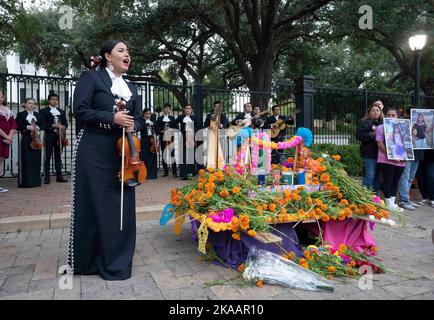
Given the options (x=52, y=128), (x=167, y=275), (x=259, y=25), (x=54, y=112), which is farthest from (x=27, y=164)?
(x=259, y=25)

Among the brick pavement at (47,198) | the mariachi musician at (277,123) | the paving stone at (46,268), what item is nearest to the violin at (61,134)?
the brick pavement at (47,198)

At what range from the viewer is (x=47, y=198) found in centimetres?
699

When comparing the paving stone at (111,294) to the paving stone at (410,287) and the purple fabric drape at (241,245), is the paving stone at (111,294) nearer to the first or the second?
the purple fabric drape at (241,245)

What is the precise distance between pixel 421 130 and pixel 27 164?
8.30 metres

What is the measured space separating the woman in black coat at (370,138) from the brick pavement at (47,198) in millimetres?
3765

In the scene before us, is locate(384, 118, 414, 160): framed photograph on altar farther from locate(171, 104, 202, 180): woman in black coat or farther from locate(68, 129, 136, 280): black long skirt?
locate(171, 104, 202, 180): woman in black coat

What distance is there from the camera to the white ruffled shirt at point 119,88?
347 cm

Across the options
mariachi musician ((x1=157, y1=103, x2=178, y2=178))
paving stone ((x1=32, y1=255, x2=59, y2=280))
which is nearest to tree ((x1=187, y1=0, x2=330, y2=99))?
mariachi musician ((x1=157, y1=103, x2=178, y2=178))

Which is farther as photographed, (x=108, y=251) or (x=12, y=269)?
(x=12, y=269)

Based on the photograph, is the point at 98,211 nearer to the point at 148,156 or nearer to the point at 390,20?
the point at 148,156

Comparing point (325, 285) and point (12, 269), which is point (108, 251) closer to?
point (12, 269)

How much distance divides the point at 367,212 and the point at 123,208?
2.55 meters
